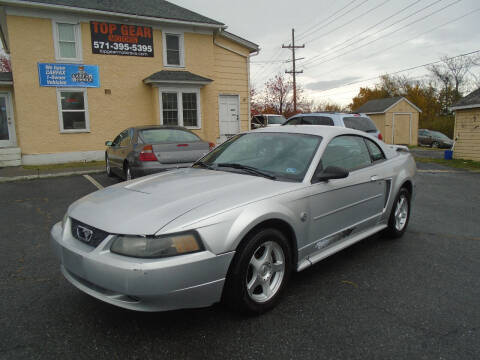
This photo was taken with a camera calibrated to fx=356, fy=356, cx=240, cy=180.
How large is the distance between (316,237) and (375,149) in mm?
1823

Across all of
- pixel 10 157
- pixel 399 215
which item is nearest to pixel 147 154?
pixel 399 215

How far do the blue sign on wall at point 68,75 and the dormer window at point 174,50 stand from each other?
120 inches

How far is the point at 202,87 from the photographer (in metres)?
15.7

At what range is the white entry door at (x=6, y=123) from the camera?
13906mm

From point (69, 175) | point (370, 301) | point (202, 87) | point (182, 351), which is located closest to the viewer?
point (182, 351)

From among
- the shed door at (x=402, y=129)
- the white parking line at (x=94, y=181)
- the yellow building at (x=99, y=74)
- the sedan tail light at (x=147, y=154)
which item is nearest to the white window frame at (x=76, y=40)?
the yellow building at (x=99, y=74)

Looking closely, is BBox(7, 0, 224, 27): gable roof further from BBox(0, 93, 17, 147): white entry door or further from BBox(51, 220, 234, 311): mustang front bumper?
BBox(51, 220, 234, 311): mustang front bumper

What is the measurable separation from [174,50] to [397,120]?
2266 cm

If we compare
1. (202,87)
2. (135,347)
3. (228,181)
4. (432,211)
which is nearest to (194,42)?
(202,87)

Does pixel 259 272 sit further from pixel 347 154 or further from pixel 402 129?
pixel 402 129

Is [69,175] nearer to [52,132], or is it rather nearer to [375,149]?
[52,132]

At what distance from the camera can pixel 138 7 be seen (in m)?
14.6

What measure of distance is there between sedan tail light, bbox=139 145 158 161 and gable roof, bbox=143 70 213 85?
7.64 meters

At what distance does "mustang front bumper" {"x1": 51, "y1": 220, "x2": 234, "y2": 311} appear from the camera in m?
2.27
